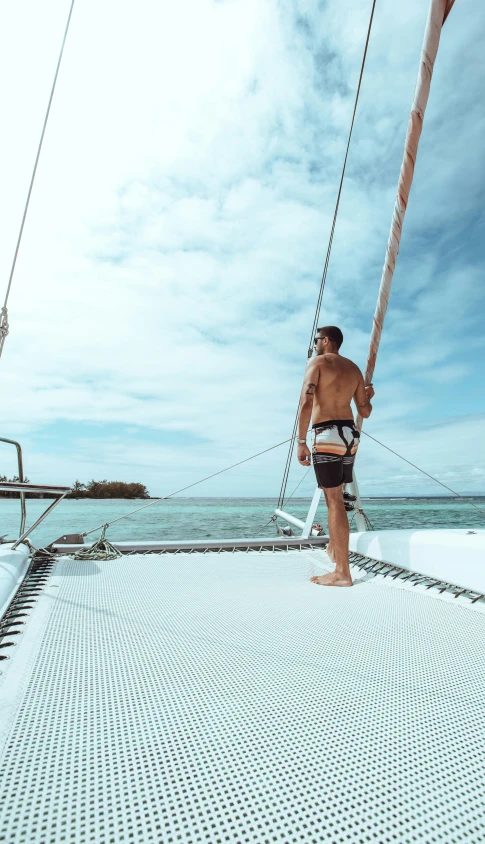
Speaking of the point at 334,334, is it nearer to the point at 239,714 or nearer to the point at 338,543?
the point at 338,543

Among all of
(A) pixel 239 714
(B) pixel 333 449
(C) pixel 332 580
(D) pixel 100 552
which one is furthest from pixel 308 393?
(A) pixel 239 714

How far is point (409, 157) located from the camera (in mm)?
3115

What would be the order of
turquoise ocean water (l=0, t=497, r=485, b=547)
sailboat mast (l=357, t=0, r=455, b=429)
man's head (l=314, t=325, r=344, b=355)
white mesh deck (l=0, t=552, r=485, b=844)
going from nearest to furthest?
white mesh deck (l=0, t=552, r=485, b=844)
sailboat mast (l=357, t=0, r=455, b=429)
man's head (l=314, t=325, r=344, b=355)
turquoise ocean water (l=0, t=497, r=485, b=547)

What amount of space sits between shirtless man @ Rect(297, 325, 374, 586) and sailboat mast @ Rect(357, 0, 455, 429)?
0.70 metres

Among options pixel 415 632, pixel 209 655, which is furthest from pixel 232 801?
pixel 415 632

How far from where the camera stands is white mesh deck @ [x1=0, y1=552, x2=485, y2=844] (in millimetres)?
712

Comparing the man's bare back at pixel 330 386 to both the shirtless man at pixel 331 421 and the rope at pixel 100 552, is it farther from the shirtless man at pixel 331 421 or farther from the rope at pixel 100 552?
the rope at pixel 100 552

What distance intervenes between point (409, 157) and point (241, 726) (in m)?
3.77

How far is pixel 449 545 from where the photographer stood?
236 cm

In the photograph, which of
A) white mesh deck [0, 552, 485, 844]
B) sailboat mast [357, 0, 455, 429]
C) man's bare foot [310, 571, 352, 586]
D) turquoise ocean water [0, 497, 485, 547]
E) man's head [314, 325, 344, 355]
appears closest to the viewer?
white mesh deck [0, 552, 485, 844]

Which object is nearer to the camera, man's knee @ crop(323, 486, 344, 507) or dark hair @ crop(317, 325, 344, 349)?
man's knee @ crop(323, 486, 344, 507)

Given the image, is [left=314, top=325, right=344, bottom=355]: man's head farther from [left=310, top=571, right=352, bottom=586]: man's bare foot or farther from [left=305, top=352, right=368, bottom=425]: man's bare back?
[left=310, top=571, right=352, bottom=586]: man's bare foot

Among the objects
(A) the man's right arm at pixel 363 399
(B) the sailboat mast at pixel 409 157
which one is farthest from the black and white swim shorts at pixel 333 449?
(B) the sailboat mast at pixel 409 157

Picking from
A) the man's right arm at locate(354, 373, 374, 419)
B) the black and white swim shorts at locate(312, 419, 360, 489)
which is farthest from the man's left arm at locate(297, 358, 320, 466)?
the man's right arm at locate(354, 373, 374, 419)
